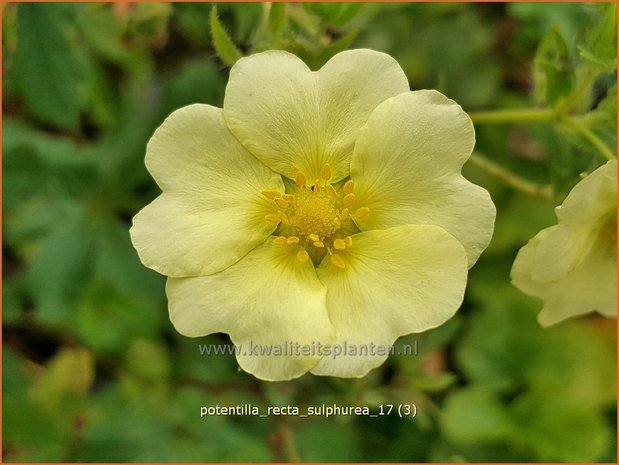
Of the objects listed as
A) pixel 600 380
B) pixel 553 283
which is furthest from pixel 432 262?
pixel 600 380

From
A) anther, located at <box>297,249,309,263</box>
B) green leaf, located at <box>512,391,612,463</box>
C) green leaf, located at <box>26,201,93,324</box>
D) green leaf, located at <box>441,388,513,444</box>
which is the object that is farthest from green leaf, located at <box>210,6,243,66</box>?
green leaf, located at <box>512,391,612,463</box>

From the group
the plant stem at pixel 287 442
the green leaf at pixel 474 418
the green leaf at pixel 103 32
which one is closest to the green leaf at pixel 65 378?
the plant stem at pixel 287 442

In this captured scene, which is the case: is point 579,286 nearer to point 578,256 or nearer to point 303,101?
point 578,256

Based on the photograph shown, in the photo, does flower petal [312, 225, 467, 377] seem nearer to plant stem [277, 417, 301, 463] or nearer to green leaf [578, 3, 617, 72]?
green leaf [578, 3, 617, 72]

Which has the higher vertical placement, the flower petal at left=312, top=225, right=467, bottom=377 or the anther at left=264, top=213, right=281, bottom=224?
the anther at left=264, top=213, right=281, bottom=224

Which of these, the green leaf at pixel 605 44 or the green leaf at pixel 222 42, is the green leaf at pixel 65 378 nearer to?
the green leaf at pixel 222 42

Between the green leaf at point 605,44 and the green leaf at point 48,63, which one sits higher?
the green leaf at point 605,44

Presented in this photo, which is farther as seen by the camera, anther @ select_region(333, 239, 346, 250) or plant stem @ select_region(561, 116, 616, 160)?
plant stem @ select_region(561, 116, 616, 160)
